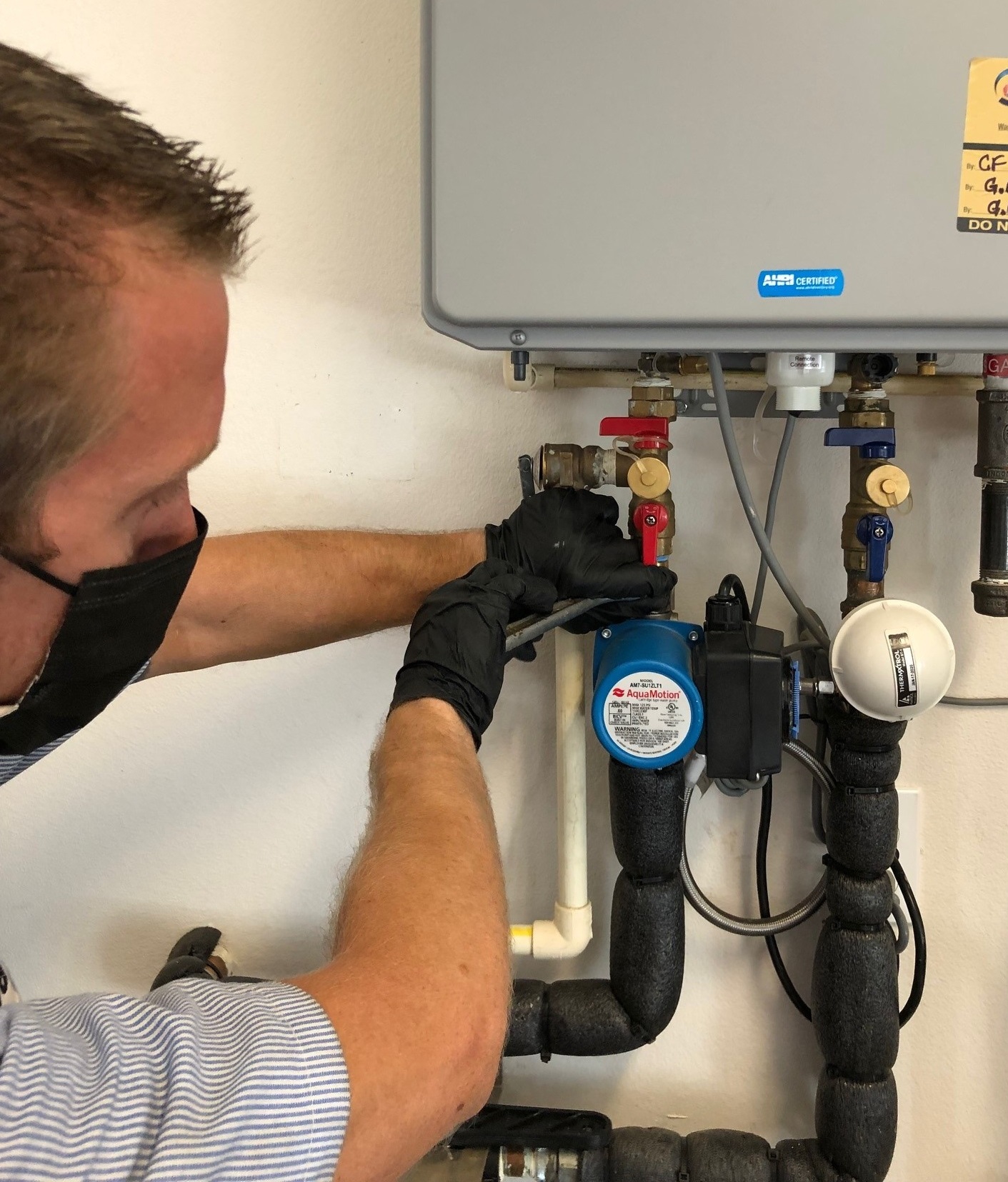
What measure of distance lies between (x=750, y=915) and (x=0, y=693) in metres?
0.70

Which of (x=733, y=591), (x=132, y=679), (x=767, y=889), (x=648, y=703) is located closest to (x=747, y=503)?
(x=733, y=591)

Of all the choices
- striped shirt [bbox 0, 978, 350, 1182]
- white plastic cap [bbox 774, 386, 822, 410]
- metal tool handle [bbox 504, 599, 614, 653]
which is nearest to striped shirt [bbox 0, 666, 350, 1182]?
striped shirt [bbox 0, 978, 350, 1182]

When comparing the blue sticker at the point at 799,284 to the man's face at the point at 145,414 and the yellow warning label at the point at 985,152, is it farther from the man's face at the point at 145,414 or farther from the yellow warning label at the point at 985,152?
the man's face at the point at 145,414

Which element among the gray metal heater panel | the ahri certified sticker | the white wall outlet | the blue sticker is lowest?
the white wall outlet

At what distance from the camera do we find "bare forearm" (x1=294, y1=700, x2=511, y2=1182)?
1.40 ft

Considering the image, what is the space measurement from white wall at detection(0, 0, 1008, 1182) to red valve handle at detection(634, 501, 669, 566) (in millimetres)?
125

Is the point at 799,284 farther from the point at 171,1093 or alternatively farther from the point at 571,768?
the point at 171,1093

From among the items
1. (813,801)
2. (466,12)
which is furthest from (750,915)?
(466,12)

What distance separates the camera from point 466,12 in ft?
1.77

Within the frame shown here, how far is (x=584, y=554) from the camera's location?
27.5 inches

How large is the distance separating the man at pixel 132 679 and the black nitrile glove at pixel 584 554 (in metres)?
0.09

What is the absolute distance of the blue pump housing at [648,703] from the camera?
2.17ft

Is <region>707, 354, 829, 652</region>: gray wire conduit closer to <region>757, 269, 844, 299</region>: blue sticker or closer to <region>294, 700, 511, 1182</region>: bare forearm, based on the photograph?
<region>757, 269, 844, 299</region>: blue sticker

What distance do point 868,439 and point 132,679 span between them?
0.60 m
